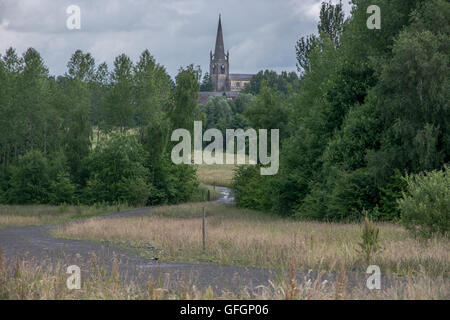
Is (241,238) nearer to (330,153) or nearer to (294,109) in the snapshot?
(330,153)

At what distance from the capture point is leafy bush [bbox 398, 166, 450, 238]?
16750mm

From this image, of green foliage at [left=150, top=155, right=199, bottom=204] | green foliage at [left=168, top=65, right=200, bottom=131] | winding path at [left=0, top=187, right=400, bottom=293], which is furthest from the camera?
green foliage at [left=168, top=65, right=200, bottom=131]

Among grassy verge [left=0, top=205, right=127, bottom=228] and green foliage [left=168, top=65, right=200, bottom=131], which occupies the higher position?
green foliage [left=168, top=65, right=200, bottom=131]

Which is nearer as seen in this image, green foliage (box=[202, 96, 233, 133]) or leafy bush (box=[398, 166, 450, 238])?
leafy bush (box=[398, 166, 450, 238])

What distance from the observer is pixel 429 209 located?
16.9 m

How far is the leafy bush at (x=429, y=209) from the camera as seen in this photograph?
16.8 metres

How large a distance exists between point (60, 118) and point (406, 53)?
4730 cm

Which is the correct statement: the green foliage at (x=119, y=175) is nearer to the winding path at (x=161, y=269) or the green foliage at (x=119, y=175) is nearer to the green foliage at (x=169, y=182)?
the green foliage at (x=169, y=182)
